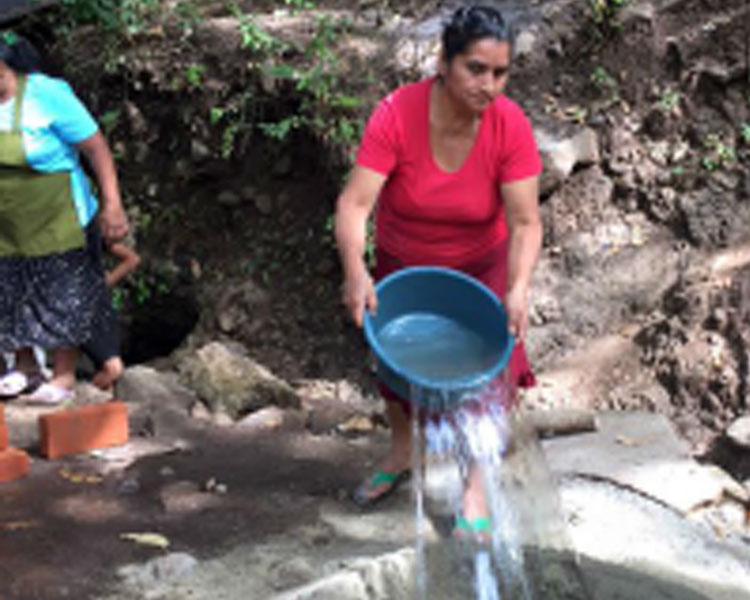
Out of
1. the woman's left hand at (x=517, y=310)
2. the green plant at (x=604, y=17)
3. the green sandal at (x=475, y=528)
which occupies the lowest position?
the green sandal at (x=475, y=528)

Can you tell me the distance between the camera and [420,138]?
3037 millimetres

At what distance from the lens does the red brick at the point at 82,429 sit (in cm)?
398

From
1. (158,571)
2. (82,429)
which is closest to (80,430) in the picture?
(82,429)

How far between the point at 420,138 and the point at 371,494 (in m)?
1.33

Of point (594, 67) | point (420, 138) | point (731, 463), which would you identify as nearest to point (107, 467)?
point (420, 138)

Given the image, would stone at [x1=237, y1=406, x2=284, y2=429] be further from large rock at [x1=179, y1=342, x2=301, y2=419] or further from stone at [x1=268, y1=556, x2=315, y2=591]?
stone at [x1=268, y1=556, x2=315, y2=591]

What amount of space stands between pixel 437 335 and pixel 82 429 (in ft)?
5.52

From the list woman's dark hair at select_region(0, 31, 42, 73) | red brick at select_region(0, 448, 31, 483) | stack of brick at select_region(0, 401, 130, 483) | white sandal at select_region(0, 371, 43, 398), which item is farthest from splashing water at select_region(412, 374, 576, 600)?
woman's dark hair at select_region(0, 31, 42, 73)

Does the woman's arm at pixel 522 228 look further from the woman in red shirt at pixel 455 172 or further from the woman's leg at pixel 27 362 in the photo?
the woman's leg at pixel 27 362

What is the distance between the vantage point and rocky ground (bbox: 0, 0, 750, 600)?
4.28 m

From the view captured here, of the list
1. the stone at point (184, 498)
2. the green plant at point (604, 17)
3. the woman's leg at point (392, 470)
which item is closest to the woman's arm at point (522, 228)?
the woman's leg at point (392, 470)

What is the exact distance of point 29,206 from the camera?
169 inches

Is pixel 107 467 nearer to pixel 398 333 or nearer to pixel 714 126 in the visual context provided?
pixel 398 333

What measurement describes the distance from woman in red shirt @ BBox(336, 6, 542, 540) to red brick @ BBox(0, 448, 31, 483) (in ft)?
5.51
